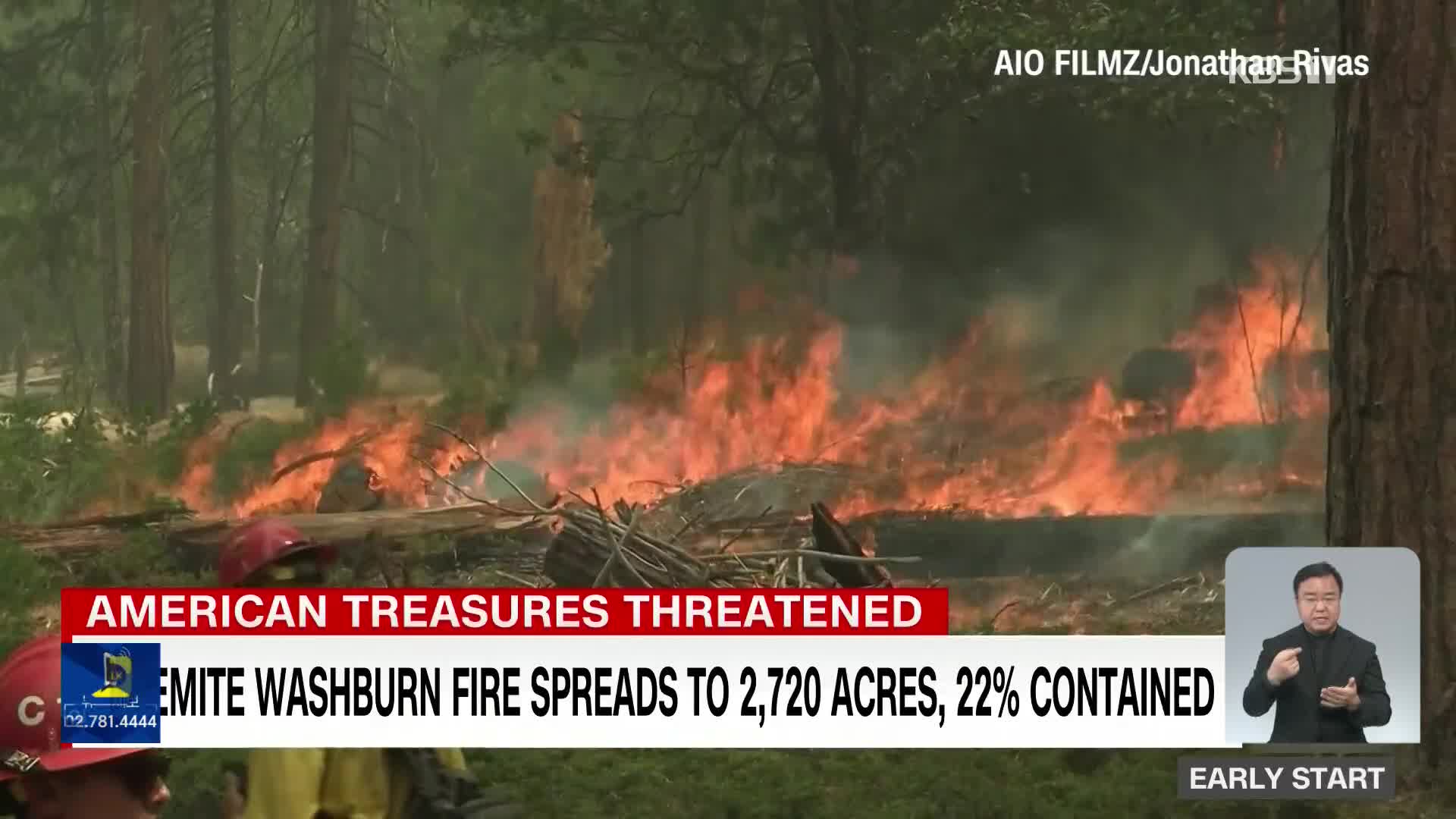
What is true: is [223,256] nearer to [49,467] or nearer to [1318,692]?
[49,467]

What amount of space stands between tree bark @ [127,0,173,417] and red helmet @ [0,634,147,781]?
3.82 meters

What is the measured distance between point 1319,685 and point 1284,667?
174 millimetres

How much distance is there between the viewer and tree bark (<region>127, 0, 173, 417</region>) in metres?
6.73

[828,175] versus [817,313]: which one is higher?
[828,175]

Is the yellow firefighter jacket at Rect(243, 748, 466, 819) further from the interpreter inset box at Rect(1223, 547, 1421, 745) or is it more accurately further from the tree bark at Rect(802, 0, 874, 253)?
the interpreter inset box at Rect(1223, 547, 1421, 745)

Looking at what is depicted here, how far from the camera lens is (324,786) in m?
4.78

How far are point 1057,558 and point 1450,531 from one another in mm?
1485

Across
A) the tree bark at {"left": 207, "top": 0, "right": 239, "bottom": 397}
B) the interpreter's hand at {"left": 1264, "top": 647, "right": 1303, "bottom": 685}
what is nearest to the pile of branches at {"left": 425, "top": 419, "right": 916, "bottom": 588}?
the tree bark at {"left": 207, "top": 0, "right": 239, "bottom": 397}

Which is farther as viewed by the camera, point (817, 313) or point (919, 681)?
point (817, 313)

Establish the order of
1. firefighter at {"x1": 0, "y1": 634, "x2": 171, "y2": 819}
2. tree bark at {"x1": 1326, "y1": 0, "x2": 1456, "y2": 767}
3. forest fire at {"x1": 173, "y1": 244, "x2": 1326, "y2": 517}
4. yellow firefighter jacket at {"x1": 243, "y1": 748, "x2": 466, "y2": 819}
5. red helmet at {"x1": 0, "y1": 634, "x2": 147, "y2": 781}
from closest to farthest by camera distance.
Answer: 1. firefighter at {"x1": 0, "y1": 634, "x2": 171, "y2": 819}
2. red helmet at {"x1": 0, "y1": 634, "x2": 147, "y2": 781}
3. yellow firefighter jacket at {"x1": 243, "y1": 748, "x2": 466, "y2": 819}
4. tree bark at {"x1": 1326, "y1": 0, "x2": 1456, "y2": 767}
5. forest fire at {"x1": 173, "y1": 244, "x2": 1326, "y2": 517}

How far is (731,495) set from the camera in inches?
256

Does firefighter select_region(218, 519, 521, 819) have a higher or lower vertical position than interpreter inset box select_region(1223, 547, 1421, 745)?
lower

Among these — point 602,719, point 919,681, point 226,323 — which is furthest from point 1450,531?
point 226,323

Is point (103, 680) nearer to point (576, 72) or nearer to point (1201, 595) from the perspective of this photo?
point (576, 72)
